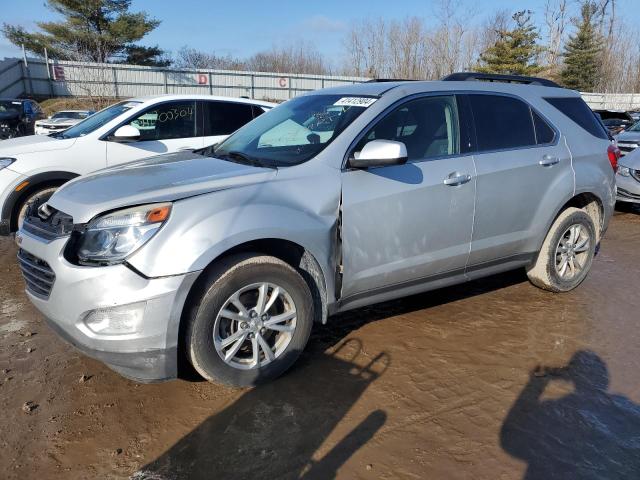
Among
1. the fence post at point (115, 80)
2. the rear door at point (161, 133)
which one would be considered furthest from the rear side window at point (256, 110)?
the fence post at point (115, 80)

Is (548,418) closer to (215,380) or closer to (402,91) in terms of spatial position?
(215,380)

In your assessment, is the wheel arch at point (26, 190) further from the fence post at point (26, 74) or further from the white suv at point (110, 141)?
the fence post at point (26, 74)

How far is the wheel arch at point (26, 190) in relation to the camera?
17.3 ft

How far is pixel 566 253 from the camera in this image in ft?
15.4

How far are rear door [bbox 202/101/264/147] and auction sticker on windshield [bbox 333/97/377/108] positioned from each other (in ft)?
11.0

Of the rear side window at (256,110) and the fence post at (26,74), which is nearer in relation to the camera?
the rear side window at (256,110)

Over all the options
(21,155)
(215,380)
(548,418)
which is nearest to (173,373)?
(215,380)

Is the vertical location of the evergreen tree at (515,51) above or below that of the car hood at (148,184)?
above

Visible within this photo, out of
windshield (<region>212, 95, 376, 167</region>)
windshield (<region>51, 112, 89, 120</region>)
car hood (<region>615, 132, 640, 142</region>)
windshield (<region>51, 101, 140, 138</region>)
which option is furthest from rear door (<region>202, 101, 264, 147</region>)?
windshield (<region>51, 112, 89, 120</region>)

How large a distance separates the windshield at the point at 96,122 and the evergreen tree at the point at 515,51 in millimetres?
36275

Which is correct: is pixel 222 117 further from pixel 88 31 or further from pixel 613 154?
pixel 88 31

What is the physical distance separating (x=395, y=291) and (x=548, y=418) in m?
1.25

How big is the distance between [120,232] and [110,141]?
3855mm

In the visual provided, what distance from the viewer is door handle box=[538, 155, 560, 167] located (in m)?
4.21
